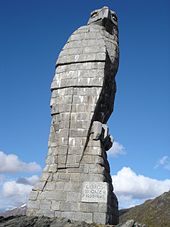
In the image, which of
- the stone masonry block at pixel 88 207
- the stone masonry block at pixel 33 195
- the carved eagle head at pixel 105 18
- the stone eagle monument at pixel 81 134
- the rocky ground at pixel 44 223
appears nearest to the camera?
the rocky ground at pixel 44 223

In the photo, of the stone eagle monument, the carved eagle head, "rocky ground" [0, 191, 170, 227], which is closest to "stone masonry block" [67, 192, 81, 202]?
the stone eagle monument

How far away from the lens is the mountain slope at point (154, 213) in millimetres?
29344

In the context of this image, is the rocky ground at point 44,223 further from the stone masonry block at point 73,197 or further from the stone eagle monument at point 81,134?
the stone masonry block at point 73,197

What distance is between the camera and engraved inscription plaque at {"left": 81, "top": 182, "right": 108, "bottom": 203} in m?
10.7

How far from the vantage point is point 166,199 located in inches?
1368

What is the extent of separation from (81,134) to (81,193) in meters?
2.04

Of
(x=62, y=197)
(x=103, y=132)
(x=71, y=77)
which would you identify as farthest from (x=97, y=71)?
(x=62, y=197)

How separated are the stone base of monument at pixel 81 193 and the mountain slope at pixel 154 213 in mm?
18704

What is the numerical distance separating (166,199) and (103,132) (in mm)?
25153

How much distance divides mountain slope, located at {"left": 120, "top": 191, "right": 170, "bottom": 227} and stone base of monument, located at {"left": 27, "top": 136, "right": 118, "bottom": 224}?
18.7 metres

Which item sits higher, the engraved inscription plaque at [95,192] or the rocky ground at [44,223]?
the engraved inscription plaque at [95,192]

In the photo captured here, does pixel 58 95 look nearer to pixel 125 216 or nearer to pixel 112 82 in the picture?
pixel 112 82

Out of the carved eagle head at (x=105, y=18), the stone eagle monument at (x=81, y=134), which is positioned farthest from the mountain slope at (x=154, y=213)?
the carved eagle head at (x=105, y=18)

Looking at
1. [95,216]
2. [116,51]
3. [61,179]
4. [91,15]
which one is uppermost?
[91,15]
